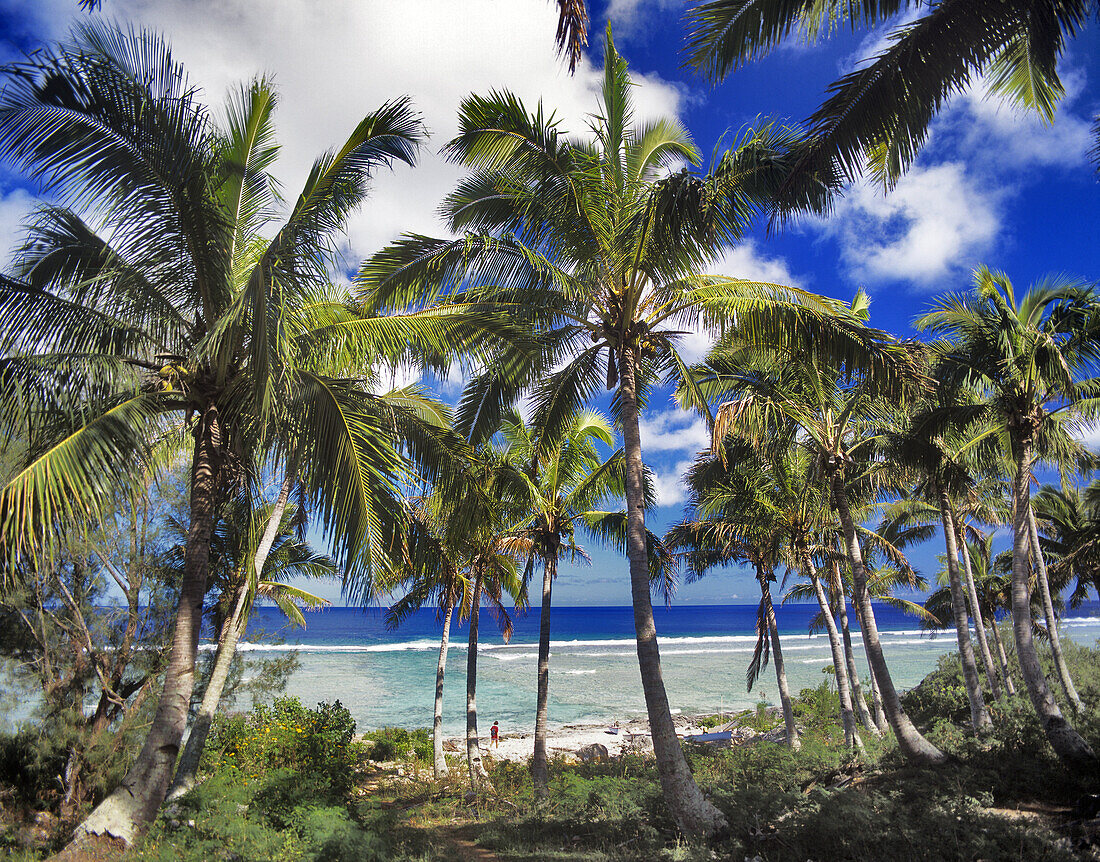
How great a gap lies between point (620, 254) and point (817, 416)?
5917 millimetres

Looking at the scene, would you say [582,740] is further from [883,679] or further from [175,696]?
[175,696]

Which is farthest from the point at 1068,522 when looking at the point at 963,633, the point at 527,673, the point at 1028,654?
the point at 527,673

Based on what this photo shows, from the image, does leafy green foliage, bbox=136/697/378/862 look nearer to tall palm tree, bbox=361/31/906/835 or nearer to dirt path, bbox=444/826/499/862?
dirt path, bbox=444/826/499/862

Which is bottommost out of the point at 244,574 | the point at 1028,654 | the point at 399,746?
the point at 399,746

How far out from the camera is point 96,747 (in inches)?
364

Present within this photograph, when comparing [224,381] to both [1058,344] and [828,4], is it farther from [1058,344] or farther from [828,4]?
[1058,344]

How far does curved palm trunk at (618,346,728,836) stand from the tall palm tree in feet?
0.05

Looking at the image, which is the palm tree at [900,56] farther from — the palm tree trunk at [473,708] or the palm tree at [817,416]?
the palm tree trunk at [473,708]

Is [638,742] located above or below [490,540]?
below

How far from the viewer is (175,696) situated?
6.19 meters

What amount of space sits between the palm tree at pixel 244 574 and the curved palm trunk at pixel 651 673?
17.0 ft

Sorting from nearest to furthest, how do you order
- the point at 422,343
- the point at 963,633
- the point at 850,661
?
the point at 422,343 < the point at 963,633 < the point at 850,661

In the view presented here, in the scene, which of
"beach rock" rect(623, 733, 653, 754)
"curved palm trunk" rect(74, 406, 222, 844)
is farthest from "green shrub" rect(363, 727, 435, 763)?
"curved palm trunk" rect(74, 406, 222, 844)

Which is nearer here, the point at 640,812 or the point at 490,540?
the point at 640,812
